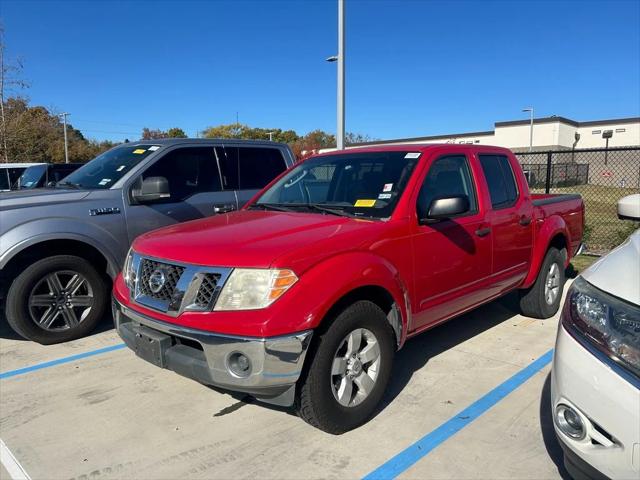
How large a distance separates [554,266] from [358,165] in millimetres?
2710

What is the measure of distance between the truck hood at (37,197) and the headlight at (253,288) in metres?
2.88

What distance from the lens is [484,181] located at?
4.45 meters

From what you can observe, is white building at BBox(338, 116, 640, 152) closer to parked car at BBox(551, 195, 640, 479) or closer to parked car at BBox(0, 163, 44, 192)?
parked car at BBox(0, 163, 44, 192)

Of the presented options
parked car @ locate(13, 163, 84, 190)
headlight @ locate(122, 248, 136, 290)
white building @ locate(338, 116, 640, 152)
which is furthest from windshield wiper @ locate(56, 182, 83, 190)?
white building @ locate(338, 116, 640, 152)

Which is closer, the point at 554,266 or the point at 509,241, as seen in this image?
the point at 509,241

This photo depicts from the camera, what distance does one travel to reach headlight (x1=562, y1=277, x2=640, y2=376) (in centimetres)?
197

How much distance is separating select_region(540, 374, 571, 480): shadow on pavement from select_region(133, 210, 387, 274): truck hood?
5.40ft

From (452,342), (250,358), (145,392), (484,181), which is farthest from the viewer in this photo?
(452,342)

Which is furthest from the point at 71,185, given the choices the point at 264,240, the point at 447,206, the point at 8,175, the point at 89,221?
the point at 8,175

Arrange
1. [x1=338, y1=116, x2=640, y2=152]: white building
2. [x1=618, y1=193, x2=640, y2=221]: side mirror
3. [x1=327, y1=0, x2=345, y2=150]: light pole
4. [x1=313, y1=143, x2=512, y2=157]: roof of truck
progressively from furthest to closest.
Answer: [x1=338, y1=116, x2=640, y2=152]: white building, [x1=327, y1=0, x2=345, y2=150]: light pole, [x1=313, y1=143, x2=512, y2=157]: roof of truck, [x1=618, y1=193, x2=640, y2=221]: side mirror

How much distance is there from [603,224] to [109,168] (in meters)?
11.8

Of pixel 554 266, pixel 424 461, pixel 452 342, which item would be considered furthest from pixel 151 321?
pixel 554 266

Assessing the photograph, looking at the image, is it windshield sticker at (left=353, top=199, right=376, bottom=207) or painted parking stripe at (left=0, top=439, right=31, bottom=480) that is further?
windshield sticker at (left=353, top=199, right=376, bottom=207)

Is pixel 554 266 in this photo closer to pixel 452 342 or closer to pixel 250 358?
pixel 452 342
